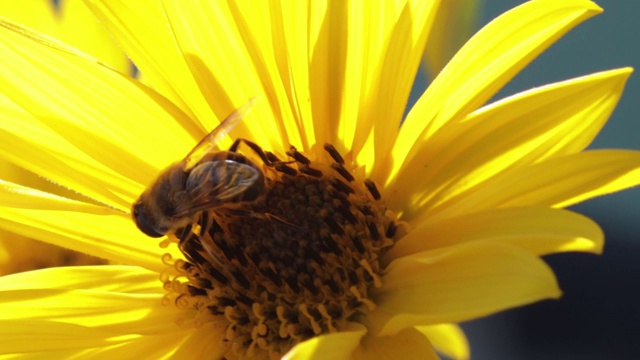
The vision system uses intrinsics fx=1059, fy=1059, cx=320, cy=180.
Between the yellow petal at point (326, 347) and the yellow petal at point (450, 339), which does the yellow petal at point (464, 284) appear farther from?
the yellow petal at point (450, 339)

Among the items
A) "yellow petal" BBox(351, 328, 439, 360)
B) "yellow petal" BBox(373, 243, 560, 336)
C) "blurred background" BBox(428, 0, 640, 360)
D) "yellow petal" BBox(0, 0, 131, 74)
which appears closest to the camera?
"yellow petal" BBox(373, 243, 560, 336)

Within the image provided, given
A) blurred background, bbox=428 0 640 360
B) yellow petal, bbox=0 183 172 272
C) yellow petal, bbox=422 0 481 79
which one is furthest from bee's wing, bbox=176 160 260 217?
blurred background, bbox=428 0 640 360

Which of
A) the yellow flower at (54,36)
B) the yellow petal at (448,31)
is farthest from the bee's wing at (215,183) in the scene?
the yellow flower at (54,36)

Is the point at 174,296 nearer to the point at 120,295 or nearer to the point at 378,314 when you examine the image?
the point at 120,295

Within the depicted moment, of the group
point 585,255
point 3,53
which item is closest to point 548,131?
point 3,53

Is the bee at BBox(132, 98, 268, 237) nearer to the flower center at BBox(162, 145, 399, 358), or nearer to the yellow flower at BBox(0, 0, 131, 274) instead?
the flower center at BBox(162, 145, 399, 358)

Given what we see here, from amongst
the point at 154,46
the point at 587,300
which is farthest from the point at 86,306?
the point at 587,300

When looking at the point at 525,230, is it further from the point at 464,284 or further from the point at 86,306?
the point at 86,306
